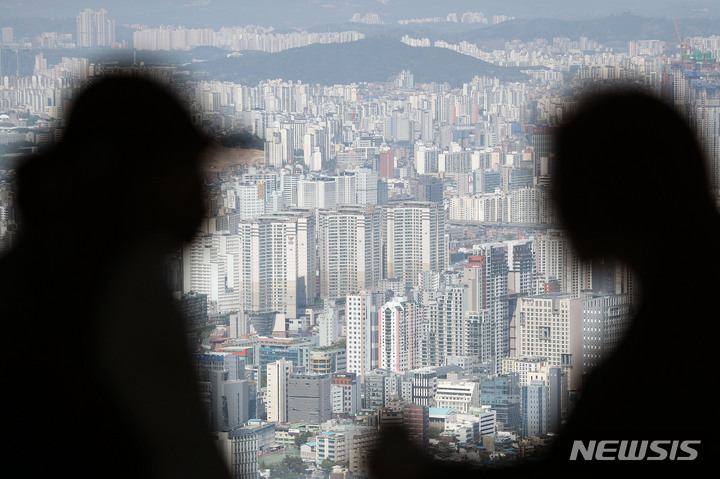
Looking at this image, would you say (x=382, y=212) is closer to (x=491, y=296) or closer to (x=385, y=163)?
(x=385, y=163)

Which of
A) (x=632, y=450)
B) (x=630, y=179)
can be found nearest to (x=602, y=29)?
(x=630, y=179)

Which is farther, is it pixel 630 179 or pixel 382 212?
pixel 382 212

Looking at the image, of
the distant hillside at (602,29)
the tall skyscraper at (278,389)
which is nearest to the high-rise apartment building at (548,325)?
the tall skyscraper at (278,389)

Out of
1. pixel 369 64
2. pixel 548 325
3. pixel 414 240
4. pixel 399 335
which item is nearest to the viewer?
pixel 548 325

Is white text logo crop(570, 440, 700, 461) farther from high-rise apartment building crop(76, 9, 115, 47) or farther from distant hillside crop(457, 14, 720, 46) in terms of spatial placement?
distant hillside crop(457, 14, 720, 46)

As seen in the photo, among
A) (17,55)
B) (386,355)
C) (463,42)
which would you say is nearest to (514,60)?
(463,42)

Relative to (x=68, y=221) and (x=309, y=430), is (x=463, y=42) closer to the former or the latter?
(x=309, y=430)

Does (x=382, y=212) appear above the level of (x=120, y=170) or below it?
below

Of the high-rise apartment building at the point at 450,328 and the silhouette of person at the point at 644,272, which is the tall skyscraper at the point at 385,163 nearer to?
the high-rise apartment building at the point at 450,328
